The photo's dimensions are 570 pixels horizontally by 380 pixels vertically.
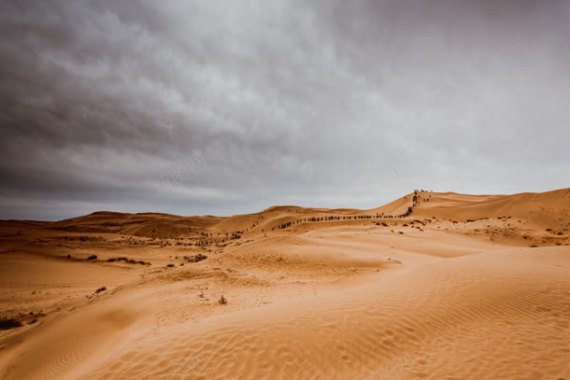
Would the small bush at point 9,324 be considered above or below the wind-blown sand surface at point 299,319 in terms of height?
below

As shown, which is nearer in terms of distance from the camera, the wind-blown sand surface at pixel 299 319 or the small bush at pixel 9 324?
the wind-blown sand surface at pixel 299 319

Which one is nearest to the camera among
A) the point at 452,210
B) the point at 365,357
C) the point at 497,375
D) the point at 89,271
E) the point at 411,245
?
the point at 497,375

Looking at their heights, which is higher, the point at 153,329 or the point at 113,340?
the point at 153,329

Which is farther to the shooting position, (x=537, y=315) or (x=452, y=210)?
(x=452, y=210)

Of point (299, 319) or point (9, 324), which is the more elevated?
point (299, 319)

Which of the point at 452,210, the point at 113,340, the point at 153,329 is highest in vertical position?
the point at 452,210

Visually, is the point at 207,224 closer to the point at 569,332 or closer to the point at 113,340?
the point at 113,340

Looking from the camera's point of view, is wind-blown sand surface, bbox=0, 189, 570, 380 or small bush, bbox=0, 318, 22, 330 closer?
wind-blown sand surface, bbox=0, 189, 570, 380

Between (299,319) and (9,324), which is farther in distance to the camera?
(9,324)

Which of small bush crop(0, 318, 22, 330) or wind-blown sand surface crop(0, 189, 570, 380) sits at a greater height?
wind-blown sand surface crop(0, 189, 570, 380)

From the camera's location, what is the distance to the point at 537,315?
6133 millimetres

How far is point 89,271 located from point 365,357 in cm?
1757

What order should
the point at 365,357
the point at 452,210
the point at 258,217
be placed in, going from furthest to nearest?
the point at 258,217
the point at 452,210
the point at 365,357

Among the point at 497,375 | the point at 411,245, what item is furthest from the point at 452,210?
the point at 497,375
